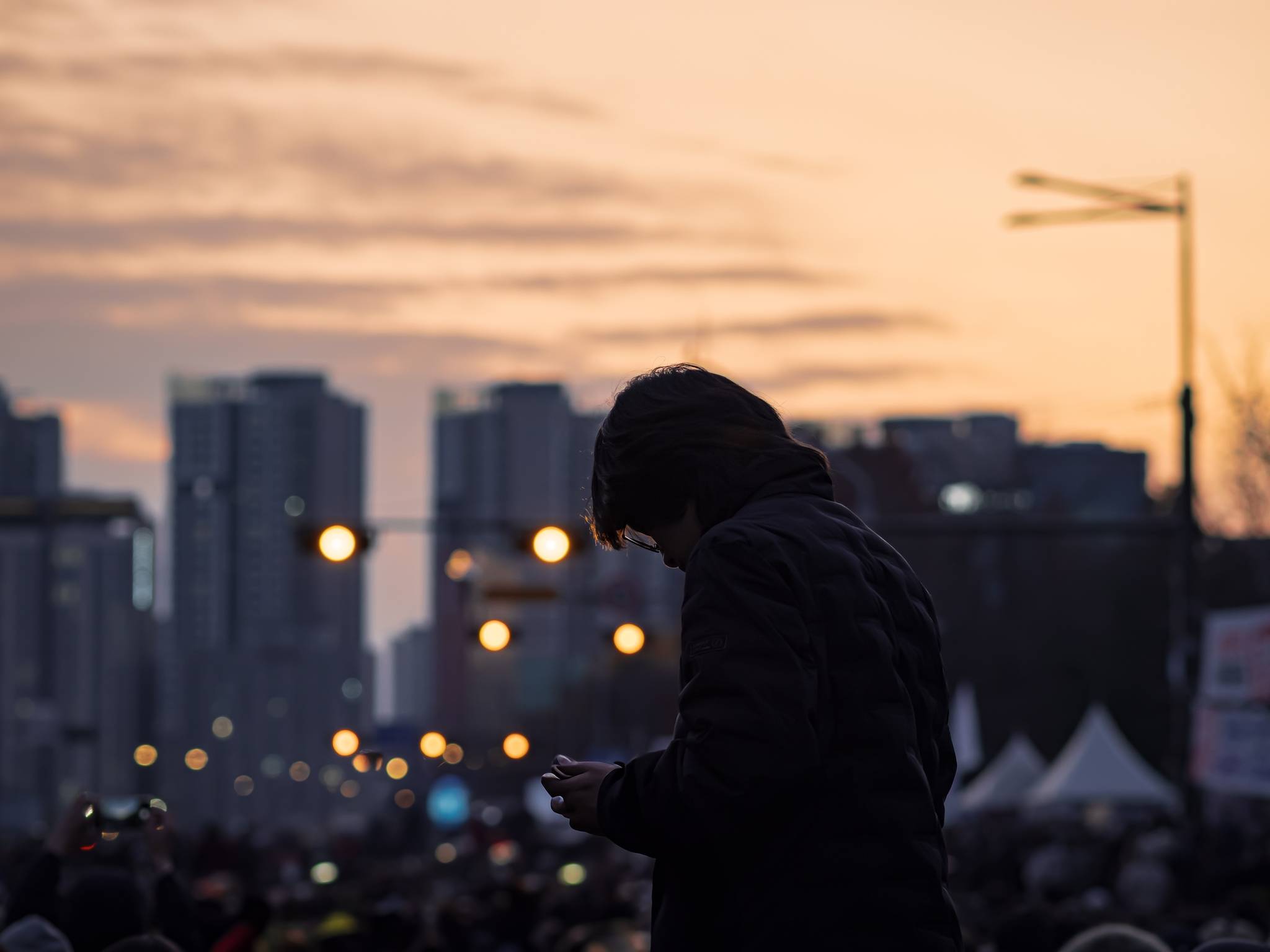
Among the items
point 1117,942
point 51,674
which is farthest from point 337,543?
point 51,674

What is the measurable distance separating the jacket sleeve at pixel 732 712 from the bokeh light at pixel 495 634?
61.1 feet

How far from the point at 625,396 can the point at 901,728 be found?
73 cm

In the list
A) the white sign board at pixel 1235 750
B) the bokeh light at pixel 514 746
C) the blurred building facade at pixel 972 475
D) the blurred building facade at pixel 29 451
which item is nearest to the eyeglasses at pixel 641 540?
the white sign board at pixel 1235 750

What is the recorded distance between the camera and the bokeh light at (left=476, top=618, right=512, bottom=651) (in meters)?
21.6

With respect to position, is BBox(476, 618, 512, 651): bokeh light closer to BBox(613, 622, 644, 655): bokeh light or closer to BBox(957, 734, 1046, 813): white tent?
BBox(613, 622, 644, 655): bokeh light

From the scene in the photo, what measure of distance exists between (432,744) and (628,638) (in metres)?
6.50

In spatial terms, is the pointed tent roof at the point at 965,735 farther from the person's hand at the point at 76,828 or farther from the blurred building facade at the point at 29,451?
the blurred building facade at the point at 29,451

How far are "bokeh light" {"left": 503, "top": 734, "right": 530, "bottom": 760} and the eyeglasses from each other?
20848 mm

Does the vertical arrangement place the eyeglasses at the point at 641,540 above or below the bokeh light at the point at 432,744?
above

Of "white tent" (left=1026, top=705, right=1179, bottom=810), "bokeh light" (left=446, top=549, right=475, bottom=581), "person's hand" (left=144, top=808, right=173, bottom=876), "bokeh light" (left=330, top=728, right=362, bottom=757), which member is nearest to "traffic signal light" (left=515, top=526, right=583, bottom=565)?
"bokeh light" (left=330, top=728, right=362, bottom=757)

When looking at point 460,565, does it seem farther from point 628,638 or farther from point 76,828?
point 76,828

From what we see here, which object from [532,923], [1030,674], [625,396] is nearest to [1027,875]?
[532,923]

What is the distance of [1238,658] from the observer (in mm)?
16688

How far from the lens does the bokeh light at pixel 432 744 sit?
87.3 ft
